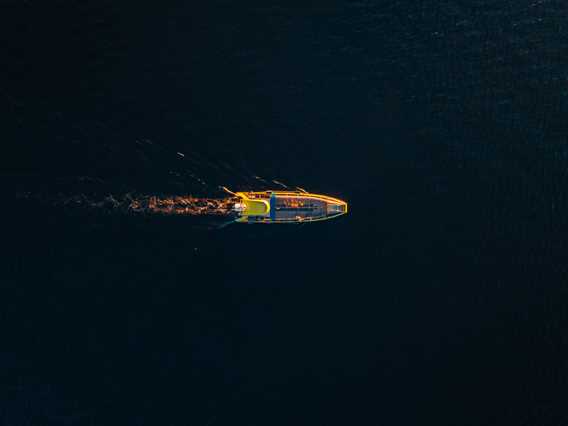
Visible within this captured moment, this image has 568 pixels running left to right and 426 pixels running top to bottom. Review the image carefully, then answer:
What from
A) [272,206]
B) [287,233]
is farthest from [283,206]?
[287,233]

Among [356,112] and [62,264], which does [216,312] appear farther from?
[356,112]

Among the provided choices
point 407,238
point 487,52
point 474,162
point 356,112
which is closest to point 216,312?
point 407,238

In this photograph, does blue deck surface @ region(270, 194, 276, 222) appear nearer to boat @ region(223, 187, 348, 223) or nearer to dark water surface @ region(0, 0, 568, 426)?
boat @ region(223, 187, 348, 223)

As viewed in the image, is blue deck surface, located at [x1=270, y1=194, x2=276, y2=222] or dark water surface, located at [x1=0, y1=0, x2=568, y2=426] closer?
dark water surface, located at [x1=0, y1=0, x2=568, y2=426]

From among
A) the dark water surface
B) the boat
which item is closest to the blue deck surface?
the boat

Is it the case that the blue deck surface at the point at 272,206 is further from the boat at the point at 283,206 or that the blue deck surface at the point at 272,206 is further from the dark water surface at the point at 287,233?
the dark water surface at the point at 287,233

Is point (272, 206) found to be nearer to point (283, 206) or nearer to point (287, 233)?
point (283, 206)

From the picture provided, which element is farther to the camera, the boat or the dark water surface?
the boat
